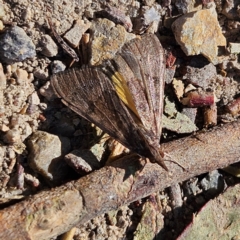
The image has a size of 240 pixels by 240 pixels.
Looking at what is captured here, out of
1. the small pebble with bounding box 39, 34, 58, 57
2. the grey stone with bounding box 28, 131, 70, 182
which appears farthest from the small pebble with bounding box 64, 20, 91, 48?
the grey stone with bounding box 28, 131, 70, 182

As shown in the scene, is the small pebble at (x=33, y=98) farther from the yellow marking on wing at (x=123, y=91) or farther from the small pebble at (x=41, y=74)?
the yellow marking on wing at (x=123, y=91)

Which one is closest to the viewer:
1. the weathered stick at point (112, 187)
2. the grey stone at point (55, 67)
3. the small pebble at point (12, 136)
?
the weathered stick at point (112, 187)

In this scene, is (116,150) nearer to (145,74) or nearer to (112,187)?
(112,187)

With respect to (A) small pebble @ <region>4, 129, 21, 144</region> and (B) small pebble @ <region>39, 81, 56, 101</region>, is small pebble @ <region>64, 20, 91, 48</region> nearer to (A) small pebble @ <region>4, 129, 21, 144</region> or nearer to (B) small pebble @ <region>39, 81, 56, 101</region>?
(B) small pebble @ <region>39, 81, 56, 101</region>

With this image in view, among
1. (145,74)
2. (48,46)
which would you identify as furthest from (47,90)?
(145,74)

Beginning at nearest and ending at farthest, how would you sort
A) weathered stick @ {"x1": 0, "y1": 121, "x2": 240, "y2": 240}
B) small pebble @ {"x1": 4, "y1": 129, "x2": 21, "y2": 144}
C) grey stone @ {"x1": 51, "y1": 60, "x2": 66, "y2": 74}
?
weathered stick @ {"x1": 0, "y1": 121, "x2": 240, "y2": 240}
small pebble @ {"x1": 4, "y1": 129, "x2": 21, "y2": 144}
grey stone @ {"x1": 51, "y1": 60, "x2": 66, "y2": 74}

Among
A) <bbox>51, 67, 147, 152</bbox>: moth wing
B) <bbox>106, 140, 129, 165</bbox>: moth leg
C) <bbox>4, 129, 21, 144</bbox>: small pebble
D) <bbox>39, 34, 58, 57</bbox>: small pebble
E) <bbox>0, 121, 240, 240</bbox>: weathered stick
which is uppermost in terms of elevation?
<bbox>39, 34, 58, 57</bbox>: small pebble

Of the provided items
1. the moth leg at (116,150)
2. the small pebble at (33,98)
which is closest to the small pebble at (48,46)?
the small pebble at (33,98)
